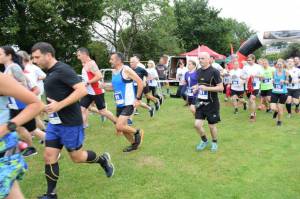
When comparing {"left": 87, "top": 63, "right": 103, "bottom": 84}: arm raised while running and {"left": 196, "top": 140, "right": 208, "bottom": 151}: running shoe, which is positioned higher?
{"left": 87, "top": 63, "right": 103, "bottom": 84}: arm raised while running

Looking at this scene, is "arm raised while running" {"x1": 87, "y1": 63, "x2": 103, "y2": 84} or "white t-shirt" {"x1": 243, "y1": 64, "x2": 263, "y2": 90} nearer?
"arm raised while running" {"x1": 87, "y1": 63, "x2": 103, "y2": 84}

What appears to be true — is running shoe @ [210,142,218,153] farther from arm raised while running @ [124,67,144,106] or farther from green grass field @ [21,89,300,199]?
arm raised while running @ [124,67,144,106]

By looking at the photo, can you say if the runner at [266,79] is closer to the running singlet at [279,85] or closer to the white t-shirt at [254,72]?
the white t-shirt at [254,72]

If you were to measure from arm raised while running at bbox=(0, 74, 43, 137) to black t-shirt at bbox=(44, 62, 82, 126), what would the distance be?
1.87m

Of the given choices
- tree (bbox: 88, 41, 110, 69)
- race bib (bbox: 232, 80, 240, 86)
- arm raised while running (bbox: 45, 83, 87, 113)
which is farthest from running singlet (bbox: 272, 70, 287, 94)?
tree (bbox: 88, 41, 110, 69)

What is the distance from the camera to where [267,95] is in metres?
12.3

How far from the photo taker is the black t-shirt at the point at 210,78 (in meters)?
7.02

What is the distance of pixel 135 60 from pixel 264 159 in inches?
192

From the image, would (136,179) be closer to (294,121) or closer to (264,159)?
(264,159)

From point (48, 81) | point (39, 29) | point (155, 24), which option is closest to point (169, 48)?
point (155, 24)

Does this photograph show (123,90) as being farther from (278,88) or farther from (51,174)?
(278,88)

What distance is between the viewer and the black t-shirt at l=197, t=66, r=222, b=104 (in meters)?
7.02

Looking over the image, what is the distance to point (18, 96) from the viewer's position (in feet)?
8.77

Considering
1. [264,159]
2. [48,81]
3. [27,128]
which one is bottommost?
[264,159]
